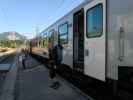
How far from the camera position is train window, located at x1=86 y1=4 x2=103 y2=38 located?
28.2ft

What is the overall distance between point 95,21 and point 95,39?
52 centimetres

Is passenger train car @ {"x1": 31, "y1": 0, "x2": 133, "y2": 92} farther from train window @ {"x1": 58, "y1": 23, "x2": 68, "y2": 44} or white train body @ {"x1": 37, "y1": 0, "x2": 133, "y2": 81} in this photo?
train window @ {"x1": 58, "y1": 23, "x2": 68, "y2": 44}

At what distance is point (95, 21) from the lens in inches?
358

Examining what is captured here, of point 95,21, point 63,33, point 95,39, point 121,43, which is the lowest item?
point 121,43

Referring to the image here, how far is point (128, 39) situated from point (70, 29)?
618 cm

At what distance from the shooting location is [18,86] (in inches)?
555

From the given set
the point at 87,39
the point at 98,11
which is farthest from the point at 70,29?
the point at 98,11

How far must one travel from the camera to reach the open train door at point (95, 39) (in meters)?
8.30

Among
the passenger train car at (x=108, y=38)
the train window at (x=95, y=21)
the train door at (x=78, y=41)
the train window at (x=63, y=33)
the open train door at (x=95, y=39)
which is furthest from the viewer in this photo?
the train window at (x=63, y=33)

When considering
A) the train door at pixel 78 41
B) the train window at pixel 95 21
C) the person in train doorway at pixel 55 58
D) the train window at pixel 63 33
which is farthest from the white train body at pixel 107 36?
the person in train doorway at pixel 55 58

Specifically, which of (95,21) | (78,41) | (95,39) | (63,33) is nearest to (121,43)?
(95,39)

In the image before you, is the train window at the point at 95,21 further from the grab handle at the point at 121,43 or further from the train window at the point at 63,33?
the train window at the point at 63,33

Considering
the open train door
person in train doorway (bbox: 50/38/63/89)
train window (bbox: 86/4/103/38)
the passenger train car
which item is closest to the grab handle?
the passenger train car

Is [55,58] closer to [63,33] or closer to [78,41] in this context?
[63,33]
